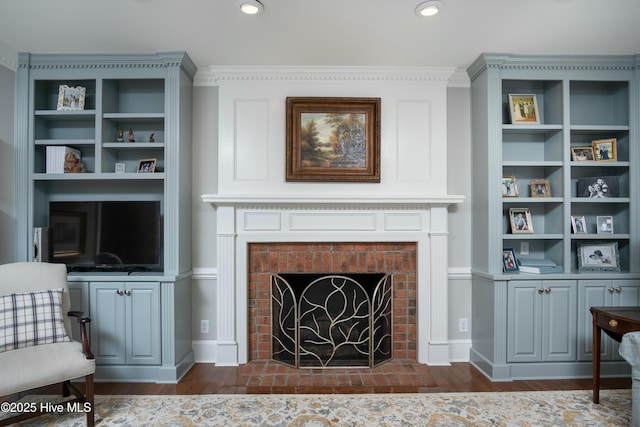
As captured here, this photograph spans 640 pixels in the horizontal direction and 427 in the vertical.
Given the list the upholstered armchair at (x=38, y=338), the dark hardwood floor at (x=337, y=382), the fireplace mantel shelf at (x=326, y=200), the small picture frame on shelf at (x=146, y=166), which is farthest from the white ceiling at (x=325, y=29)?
the dark hardwood floor at (x=337, y=382)

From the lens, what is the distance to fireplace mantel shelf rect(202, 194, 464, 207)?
116 inches

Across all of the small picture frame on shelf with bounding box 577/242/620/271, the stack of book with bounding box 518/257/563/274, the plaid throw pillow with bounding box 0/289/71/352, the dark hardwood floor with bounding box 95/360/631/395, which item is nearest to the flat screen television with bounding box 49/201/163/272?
the plaid throw pillow with bounding box 0/289/71/352

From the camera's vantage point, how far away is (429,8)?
7.23 ft

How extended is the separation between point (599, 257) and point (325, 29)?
306cm

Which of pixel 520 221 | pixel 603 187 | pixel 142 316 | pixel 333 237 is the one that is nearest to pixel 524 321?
pixel 520 221

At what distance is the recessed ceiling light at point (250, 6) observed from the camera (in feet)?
7.08

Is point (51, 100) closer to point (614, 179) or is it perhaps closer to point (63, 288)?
point (63, 288)

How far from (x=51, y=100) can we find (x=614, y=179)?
5.17m

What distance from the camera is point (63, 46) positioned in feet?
9.02

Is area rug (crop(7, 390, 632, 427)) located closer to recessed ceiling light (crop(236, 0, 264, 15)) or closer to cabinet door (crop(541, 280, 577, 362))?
cabinet door (crop(541, 280, 577, 362))

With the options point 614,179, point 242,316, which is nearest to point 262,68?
point 242,316

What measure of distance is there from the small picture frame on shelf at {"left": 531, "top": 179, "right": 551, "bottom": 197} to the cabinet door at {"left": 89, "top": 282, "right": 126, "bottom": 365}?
3.68 metres

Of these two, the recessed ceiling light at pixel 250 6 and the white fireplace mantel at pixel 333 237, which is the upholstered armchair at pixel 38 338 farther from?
the recessed ceiling light at pixel 250 6

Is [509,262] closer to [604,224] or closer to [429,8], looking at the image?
[604,224]
